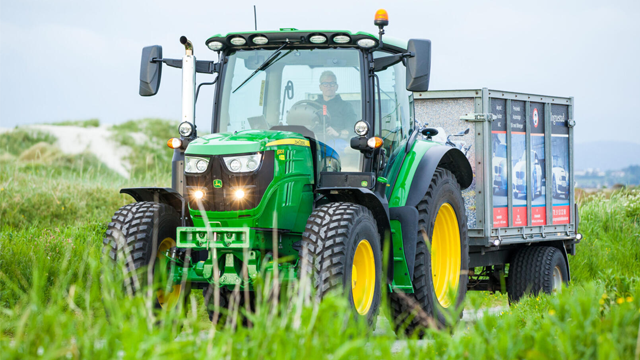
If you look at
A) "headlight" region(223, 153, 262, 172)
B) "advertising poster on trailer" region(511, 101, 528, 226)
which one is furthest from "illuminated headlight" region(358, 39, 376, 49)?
"advertising poster on trailer" region(511, 101, 528, 226)

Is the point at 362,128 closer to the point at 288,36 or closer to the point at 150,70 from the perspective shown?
the point at 288,36

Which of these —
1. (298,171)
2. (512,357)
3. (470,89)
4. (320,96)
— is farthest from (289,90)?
(512,357)

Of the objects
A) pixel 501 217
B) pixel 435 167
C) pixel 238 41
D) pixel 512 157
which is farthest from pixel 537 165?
pixel 238 41

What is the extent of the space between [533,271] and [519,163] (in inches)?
50.3

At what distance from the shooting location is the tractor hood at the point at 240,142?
202 inches

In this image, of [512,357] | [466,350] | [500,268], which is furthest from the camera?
[500,268]

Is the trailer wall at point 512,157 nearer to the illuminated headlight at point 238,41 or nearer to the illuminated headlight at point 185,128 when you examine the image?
the illuminated headlight at point 238,41

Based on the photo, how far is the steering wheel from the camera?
5863 millimetres

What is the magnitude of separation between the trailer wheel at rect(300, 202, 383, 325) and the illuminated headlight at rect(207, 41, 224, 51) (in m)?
1.83

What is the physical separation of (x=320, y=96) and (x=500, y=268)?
3986 millimetres

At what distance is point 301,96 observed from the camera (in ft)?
19.8

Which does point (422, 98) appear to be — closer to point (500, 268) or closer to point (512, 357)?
point (500, 268)

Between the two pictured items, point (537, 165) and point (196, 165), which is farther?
point (537, 165)

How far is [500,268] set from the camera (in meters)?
8.79
